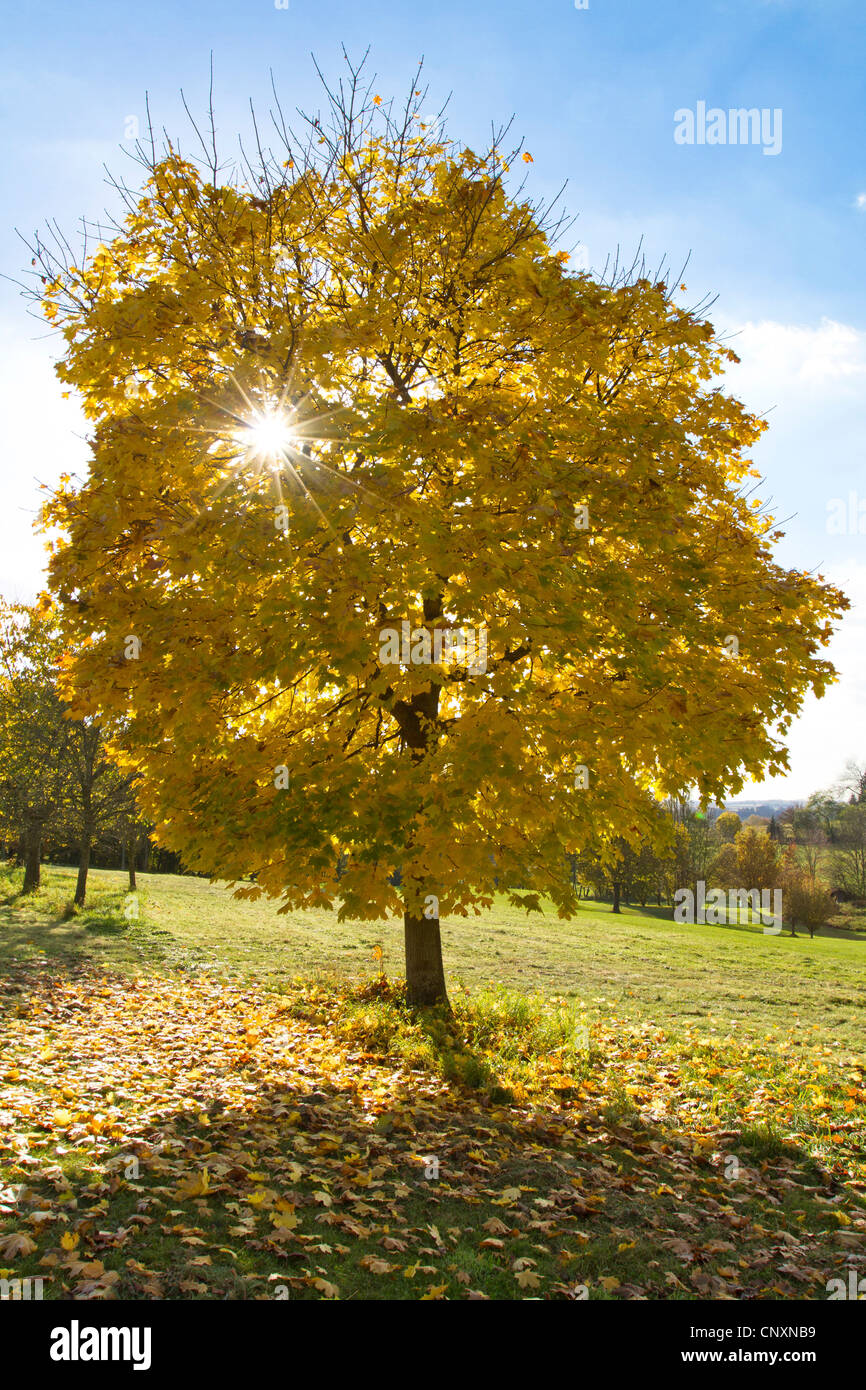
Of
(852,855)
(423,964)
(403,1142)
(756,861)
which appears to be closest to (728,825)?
(852,855)

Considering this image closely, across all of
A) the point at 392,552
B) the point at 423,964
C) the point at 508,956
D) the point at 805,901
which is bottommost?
the point at 805,901

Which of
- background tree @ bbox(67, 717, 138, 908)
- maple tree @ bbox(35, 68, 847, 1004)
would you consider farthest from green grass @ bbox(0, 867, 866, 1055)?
maple tree @ bbox(35, 68, 847, 1004)

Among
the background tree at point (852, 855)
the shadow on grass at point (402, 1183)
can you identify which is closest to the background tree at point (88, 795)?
the shadow on grass at point (402, 1183)

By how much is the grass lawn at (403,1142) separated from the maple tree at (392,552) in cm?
203

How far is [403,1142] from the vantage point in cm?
633

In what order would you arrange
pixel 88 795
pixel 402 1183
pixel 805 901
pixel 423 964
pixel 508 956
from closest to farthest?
pixel 402 1183 → pixel 423 964 → pixel 508 956 → pixel 88 795 → pixel 805 901

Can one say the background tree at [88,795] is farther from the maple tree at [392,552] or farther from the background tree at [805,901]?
the background tree at [805,901]

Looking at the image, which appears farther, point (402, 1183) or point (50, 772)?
point (50, 772)

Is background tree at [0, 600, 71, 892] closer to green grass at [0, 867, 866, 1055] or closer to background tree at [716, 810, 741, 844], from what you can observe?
green grass at [0, 867, 866, 1055]

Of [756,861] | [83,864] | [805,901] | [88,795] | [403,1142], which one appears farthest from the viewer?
[756,861]

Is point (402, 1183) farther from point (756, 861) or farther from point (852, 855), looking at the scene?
point (852, 855)

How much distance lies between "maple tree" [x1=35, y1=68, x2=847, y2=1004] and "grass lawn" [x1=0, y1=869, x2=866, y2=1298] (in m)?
2.03

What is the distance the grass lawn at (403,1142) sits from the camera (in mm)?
4293

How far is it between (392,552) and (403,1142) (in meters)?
5.23
